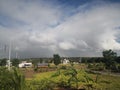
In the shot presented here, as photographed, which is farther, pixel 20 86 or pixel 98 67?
pixel 98 67

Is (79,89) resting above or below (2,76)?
below

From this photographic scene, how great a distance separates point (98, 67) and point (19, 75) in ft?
227

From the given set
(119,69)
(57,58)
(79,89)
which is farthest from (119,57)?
(79,89)

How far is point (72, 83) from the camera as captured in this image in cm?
3441

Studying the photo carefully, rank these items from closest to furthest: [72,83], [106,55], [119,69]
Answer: [72,83], [119,69], [106,55]

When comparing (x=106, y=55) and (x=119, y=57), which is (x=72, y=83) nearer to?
(x=106, y=55)

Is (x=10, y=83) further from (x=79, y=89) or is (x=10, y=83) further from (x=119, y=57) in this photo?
(x=119, y=57)

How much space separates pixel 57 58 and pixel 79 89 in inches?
2467

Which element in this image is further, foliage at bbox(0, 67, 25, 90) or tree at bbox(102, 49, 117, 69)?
tree at bbox(102, 49, 117, 69)

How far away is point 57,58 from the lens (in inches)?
3602

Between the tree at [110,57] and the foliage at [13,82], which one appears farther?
the tree at [110,57]

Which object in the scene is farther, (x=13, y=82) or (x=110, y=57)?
(x=110, y=57)

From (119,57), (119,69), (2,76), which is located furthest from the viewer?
(119,57)

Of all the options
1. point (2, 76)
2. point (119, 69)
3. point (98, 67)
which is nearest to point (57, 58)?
point (98, 67)
